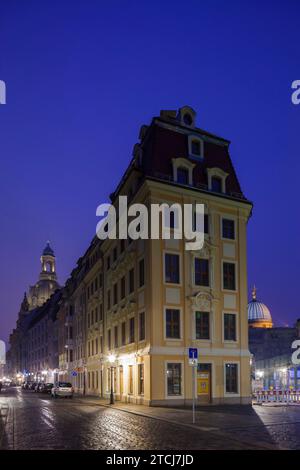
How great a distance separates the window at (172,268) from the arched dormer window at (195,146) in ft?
27.6

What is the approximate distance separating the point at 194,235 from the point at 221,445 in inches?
873

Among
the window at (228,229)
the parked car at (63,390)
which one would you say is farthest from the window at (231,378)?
the parked car at (63,390)

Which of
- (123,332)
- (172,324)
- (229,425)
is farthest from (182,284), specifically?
(229,425)

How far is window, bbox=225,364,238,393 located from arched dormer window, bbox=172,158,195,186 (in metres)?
13.3

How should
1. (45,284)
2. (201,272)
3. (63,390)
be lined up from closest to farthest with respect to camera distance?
(201,272)
(63,390)
(45,284)

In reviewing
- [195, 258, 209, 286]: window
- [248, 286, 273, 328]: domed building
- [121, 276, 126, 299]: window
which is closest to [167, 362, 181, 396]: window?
[195, 258, 209, 286]: window

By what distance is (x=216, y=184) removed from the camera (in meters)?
40.2

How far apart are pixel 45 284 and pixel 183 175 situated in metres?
156

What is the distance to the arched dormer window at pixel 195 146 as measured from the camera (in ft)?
132

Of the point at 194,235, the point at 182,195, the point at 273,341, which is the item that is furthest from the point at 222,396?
the point at 273,341

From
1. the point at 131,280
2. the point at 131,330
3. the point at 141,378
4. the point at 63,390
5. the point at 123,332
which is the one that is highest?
the point at 131,280

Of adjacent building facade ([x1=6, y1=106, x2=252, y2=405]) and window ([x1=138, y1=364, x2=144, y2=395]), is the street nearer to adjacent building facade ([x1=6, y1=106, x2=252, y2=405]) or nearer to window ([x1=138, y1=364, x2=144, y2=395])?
adjacent building facade ([x1=6, y1=106, x2=252, y2=405])

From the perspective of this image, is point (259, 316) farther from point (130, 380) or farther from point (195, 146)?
point (195, 146)

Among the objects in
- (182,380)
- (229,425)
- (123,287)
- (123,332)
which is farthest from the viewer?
(123,287)
